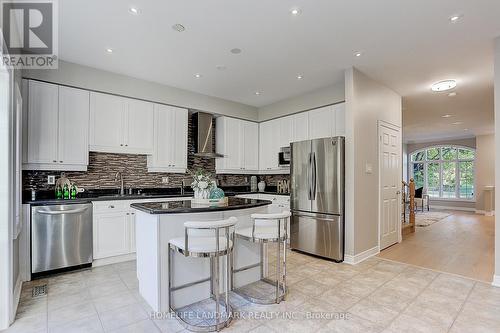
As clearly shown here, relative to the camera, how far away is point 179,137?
4.86 meters

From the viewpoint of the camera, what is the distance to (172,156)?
477 centimetres

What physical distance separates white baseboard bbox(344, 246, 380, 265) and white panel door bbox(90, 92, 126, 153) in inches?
152

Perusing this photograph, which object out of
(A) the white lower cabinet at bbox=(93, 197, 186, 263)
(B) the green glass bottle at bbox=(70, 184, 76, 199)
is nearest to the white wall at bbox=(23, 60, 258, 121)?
(B) the green glass bottle at bbox=(70, 184, 76, 199)

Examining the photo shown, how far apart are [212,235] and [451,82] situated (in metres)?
4.62

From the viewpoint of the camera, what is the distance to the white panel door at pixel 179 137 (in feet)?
15.7

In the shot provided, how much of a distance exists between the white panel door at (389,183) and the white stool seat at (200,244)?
3342 mm

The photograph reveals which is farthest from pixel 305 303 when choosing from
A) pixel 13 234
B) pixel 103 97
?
pixel 103 97

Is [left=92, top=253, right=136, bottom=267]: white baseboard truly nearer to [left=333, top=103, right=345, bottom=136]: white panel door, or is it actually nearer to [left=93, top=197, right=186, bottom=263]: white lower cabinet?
[left=93, top=197, right=186, bottom=263]: white lower cabinet

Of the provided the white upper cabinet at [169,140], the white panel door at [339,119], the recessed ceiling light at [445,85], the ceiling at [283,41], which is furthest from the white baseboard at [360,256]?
the white upper cabinet at [169,140]

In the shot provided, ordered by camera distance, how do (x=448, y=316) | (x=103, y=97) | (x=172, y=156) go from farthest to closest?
(x=172, y=156)
(x=103, y=97)
(x=448, y=316)

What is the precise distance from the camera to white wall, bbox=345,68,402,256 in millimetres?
3896

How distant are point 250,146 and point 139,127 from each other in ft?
7.96

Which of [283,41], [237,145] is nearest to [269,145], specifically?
[237,145]

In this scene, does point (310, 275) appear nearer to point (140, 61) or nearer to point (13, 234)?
point (13, 234)
